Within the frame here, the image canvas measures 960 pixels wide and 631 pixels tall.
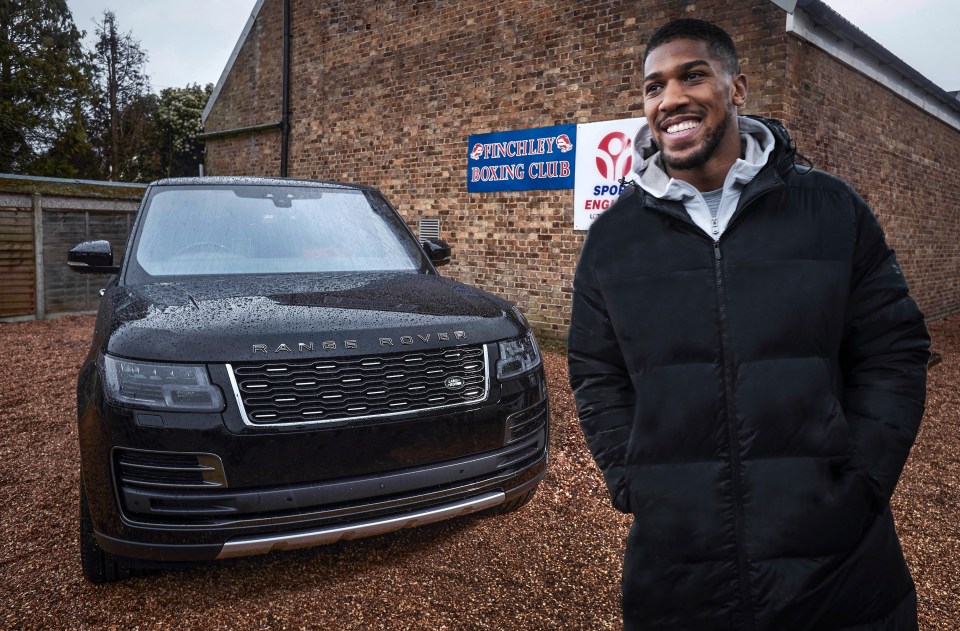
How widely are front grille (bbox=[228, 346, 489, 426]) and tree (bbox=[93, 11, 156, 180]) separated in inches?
1264

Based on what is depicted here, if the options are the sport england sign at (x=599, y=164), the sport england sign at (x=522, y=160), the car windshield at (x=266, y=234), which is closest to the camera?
the car windshield at (x=266, y=234)

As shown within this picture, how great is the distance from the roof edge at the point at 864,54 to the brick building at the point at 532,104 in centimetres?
3

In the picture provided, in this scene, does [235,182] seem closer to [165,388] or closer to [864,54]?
[165,388]

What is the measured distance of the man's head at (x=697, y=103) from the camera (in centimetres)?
158

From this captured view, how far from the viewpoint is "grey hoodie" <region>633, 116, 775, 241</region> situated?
1494 mm

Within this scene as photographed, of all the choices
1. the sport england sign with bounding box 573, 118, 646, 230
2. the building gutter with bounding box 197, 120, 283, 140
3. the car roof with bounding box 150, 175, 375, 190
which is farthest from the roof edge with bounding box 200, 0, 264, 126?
the car roof with bounding box 150, 175, 375, 190

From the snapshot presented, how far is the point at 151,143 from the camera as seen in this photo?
3167 centimetres

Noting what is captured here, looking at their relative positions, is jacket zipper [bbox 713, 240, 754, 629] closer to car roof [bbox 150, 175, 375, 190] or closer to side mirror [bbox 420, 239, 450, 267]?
side mirror [bbox 420, 239, 450, 267]

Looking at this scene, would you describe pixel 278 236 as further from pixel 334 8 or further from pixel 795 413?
pixel 334 8

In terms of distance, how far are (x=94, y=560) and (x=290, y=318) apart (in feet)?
4.22

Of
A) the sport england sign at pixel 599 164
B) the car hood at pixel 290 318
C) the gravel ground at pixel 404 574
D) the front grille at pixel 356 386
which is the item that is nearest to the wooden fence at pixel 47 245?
the gravel ground at pixel 404 574

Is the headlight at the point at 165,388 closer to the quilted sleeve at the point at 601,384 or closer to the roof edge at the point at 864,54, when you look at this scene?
the quilted sleeve at the point at 601,384

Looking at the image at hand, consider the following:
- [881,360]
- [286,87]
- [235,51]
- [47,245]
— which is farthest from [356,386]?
[235,51]

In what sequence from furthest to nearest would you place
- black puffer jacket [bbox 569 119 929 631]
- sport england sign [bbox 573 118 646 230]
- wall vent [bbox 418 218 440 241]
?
wall vent [bbox 418 218 440 241]
sport england sign [bbox 573 118 646 230]
black puffer jacket [bbox 569 119 929 631]
